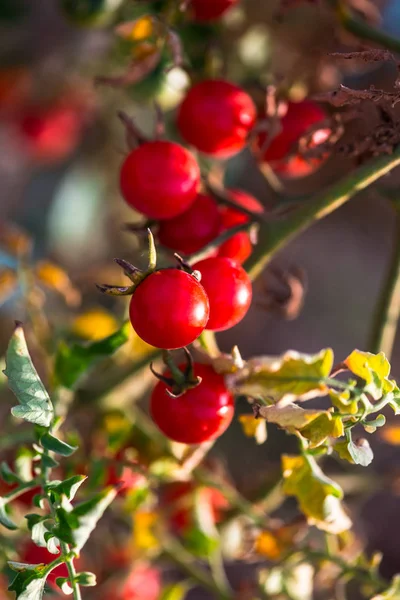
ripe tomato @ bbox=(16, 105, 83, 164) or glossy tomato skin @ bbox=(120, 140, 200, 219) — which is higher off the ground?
glossy tomato skin @ bbox=(120, 140, 200, 219)

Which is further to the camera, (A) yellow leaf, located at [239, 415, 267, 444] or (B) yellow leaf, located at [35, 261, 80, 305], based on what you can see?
(B) yellow leaf, located at [35, 261, 80, 305]

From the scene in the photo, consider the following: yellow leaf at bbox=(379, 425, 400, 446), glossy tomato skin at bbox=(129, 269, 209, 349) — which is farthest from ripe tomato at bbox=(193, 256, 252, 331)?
yellow leaf at bbox=(379, 425, 400, 446)

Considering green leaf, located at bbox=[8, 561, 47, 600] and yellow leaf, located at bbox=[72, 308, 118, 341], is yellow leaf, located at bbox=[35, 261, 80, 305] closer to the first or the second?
yellow leaf, located at bbox=[72, 308, 118, 341]

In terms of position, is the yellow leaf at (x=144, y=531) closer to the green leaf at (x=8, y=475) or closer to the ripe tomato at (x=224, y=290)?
the green leaf at (x=8, y=475)

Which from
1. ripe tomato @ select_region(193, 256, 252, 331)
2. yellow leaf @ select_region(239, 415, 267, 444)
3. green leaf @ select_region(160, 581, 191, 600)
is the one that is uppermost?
ripe tomato @ select_region(193, 256, 252, 331)

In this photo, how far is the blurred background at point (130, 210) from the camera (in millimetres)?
1058

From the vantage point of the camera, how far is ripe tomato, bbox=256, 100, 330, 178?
0.86m

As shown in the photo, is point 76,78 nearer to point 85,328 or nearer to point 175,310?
point 85,328

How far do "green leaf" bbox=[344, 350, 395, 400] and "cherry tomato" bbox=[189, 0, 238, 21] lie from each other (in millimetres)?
526

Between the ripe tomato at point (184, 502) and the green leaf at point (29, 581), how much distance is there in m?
0.42

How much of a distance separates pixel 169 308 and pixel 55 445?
0.54 feet

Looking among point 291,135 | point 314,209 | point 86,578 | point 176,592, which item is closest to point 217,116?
point 291,135

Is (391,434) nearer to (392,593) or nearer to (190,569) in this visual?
(392,593)

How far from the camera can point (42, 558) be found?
83 cm
